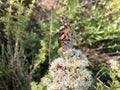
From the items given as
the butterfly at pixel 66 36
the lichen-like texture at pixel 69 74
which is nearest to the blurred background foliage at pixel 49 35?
the butterfly at pixel 66 36

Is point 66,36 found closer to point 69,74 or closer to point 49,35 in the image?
point 69,74

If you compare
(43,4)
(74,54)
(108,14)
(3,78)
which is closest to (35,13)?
(43,4)

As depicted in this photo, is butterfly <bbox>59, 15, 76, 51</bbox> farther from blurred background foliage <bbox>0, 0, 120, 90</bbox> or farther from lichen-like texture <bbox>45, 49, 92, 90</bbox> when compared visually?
blurred background foliage <bbox>0, 0, 120, 90</bbox>

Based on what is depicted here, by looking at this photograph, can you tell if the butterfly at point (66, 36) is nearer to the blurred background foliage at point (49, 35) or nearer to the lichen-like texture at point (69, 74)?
the lichen-like texture at point (69, 74)

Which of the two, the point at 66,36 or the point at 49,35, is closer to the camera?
the point at 66,36

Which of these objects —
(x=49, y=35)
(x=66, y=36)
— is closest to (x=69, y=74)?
(x=66, y=36)

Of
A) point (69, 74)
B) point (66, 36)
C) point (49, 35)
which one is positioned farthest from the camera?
point (49, 35)

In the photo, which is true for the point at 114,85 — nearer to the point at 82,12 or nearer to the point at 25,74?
the point at 25,74

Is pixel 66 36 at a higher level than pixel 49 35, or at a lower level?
higher
